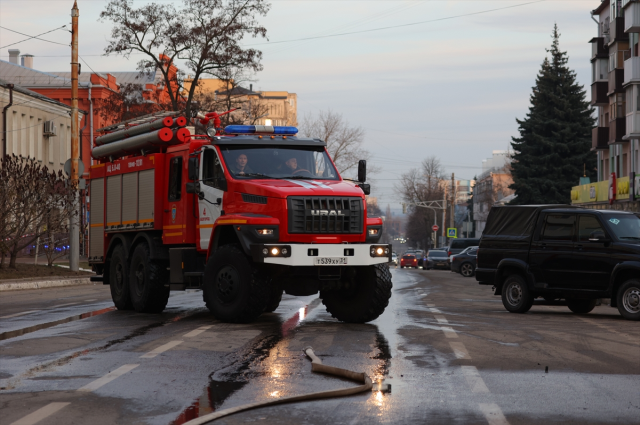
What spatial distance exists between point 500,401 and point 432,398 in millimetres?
529

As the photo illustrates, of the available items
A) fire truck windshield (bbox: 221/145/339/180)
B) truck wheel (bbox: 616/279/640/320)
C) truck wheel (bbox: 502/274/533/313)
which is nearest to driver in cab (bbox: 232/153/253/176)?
fire truck windshield (bbox: 221/145/339/180)

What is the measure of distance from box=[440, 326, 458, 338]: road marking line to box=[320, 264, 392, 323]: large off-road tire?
1.10 meters

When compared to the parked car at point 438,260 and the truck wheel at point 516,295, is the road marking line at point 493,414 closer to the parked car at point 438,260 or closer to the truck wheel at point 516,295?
the truck wheel at point 516,295

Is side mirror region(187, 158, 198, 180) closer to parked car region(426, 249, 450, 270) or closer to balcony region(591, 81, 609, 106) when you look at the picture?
balcony region(591, 81, 609, 106)

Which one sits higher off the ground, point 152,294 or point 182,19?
point 182,19

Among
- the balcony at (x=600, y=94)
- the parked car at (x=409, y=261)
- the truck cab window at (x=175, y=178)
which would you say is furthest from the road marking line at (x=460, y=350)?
the parked car at (x=409, y=261)

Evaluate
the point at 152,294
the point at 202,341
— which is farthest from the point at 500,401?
the point at 152,294

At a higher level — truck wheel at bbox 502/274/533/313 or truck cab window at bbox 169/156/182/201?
truck cab window at bbox 169/156/182/201

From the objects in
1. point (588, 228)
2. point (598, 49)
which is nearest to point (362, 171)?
point (588, 228)

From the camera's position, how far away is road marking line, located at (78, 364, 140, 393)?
329 inches

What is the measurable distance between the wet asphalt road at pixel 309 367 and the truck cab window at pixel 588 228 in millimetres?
1688

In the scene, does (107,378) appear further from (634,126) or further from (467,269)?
(634,126)

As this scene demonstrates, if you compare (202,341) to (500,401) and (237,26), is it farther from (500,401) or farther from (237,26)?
(237,26)

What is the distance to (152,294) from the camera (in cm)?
1689
